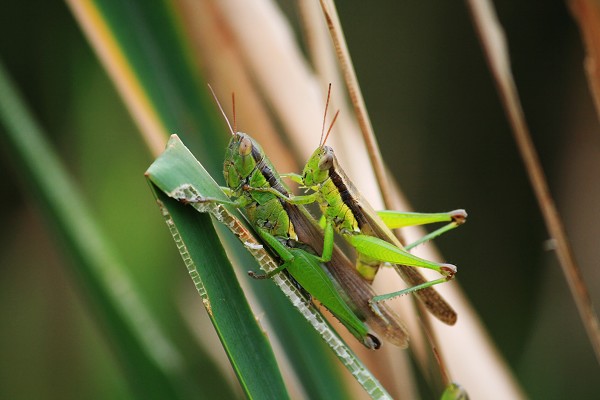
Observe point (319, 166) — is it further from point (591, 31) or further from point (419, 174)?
point (419, 174)

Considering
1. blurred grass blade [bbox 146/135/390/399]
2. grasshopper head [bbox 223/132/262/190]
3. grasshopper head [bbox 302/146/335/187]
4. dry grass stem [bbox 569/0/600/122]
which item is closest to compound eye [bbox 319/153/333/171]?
grasshopper head [bbox 302/146/335/187]

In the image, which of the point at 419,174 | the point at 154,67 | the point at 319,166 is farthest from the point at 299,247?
the point at 419,174

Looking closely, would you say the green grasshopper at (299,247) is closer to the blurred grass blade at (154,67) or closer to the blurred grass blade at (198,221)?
the blurred grass blade at (154,67)

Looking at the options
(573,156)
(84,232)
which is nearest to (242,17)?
(84,232)

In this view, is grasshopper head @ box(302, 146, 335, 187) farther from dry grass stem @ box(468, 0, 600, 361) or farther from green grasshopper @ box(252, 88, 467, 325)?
dry grass stem @ box(468, 0, 600, 361)

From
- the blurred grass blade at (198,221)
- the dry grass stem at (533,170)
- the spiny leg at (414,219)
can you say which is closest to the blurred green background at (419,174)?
the spiny leg at (414,219)

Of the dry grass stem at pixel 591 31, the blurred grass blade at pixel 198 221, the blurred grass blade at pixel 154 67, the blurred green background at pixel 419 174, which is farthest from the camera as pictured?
the blurred green background at pixel 419 174
